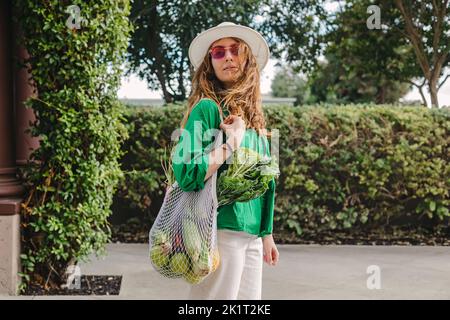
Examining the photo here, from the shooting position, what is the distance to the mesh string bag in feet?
8.08

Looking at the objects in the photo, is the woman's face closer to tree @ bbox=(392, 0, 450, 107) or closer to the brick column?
the brick column

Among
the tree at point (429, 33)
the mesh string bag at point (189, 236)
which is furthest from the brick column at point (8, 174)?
the tree at point (429, 33)

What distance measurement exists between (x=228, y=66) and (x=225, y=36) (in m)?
0.16

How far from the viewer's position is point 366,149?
8.34 metres

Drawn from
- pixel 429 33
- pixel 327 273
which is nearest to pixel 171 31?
pixel 429 33

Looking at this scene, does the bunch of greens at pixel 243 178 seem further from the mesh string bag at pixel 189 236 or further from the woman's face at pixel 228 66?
the woman's face at pixel 228 66

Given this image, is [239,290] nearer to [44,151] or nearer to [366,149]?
[44,151]

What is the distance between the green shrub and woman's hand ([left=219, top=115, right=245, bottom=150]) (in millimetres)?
2753

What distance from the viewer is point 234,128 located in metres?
2.58

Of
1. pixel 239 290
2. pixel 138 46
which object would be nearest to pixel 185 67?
pixel 138 46

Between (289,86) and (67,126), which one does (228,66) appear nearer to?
(67,126)

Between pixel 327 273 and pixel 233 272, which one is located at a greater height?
pixel 233 272
